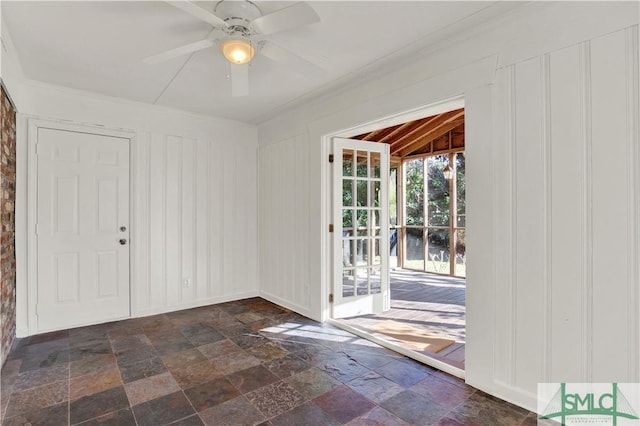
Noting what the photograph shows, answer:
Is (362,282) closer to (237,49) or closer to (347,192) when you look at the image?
(347,192)

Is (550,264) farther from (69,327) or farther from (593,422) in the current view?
(69,327)

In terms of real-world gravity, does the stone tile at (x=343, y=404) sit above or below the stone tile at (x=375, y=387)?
below

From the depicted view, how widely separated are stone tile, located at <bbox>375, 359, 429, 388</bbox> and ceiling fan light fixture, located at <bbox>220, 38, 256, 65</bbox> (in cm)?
250

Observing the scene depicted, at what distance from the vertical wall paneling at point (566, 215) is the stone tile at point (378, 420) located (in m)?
0.96

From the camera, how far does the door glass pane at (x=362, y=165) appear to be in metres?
3.96

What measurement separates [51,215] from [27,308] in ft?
3.11

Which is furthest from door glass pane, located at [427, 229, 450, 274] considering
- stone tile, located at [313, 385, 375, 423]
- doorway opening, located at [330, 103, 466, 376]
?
stone tile, located at [313, 385, 375, 423]

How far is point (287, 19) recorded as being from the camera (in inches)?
70.0

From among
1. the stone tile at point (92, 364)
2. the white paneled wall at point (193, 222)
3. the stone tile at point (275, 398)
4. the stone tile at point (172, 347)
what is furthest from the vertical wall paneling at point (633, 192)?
the white paneled wall at point (193, 222)

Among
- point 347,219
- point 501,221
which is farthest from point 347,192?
point 501,221

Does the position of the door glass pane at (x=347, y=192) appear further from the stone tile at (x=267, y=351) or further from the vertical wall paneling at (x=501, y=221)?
the vertical wall paneling at (x=501, y=221)

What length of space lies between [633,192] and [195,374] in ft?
9.81

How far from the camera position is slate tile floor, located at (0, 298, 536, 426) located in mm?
1952

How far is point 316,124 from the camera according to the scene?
12.1 ft
